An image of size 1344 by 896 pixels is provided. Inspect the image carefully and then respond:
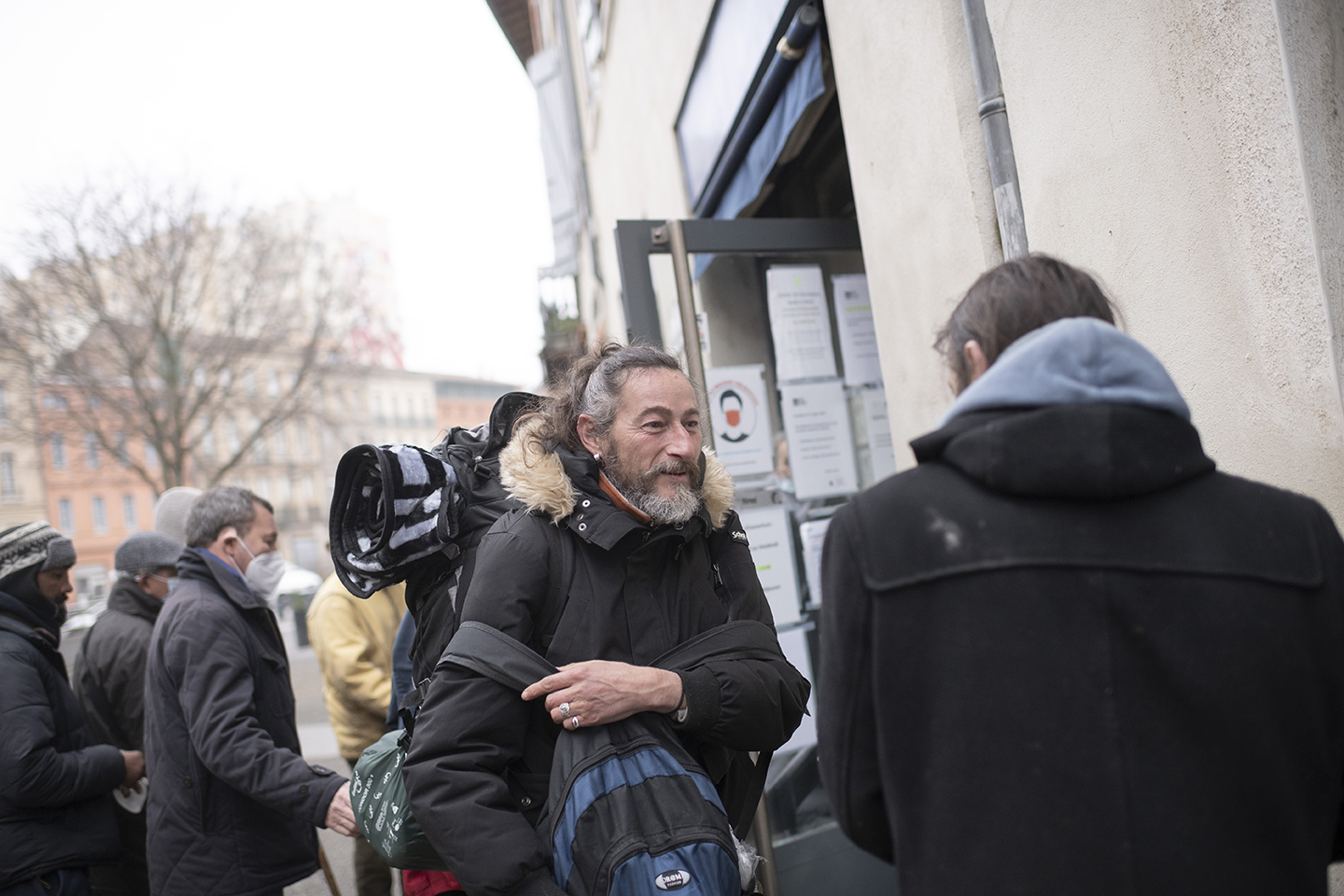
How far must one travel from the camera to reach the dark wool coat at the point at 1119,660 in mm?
1109

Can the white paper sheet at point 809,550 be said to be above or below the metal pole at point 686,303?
below

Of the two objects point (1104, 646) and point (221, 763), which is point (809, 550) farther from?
point (1104, 646)

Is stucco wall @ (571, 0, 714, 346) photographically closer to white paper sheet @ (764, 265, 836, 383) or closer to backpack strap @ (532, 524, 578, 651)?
white paper sheet @ (764, 265, 836, 383)

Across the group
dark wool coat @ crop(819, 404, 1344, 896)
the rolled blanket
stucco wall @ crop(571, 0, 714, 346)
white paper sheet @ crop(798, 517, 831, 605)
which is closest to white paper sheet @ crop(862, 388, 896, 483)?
white paper sheet @ crop(798, 517, 831, 605)

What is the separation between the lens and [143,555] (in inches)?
151

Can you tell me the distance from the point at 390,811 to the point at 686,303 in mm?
2173

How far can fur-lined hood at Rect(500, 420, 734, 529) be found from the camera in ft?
6.49

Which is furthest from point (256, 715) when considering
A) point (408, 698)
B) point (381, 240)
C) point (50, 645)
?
point (381, 240)

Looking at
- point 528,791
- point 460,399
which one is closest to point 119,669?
point 528,791

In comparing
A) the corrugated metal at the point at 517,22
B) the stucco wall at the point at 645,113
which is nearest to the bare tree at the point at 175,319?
the corrugated metal at the point at 517,22

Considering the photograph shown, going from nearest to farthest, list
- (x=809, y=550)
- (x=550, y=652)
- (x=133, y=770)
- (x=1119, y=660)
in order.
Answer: (x=1119, y=660) < (x=550, y=652) < (x=133, y=770) < (x=809, y=550)

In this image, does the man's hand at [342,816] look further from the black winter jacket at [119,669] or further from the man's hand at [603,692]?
the black winter jacket at [119,669]

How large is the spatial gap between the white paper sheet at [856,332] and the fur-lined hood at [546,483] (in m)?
2.03

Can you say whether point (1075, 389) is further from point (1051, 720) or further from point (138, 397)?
point (138, 397)
